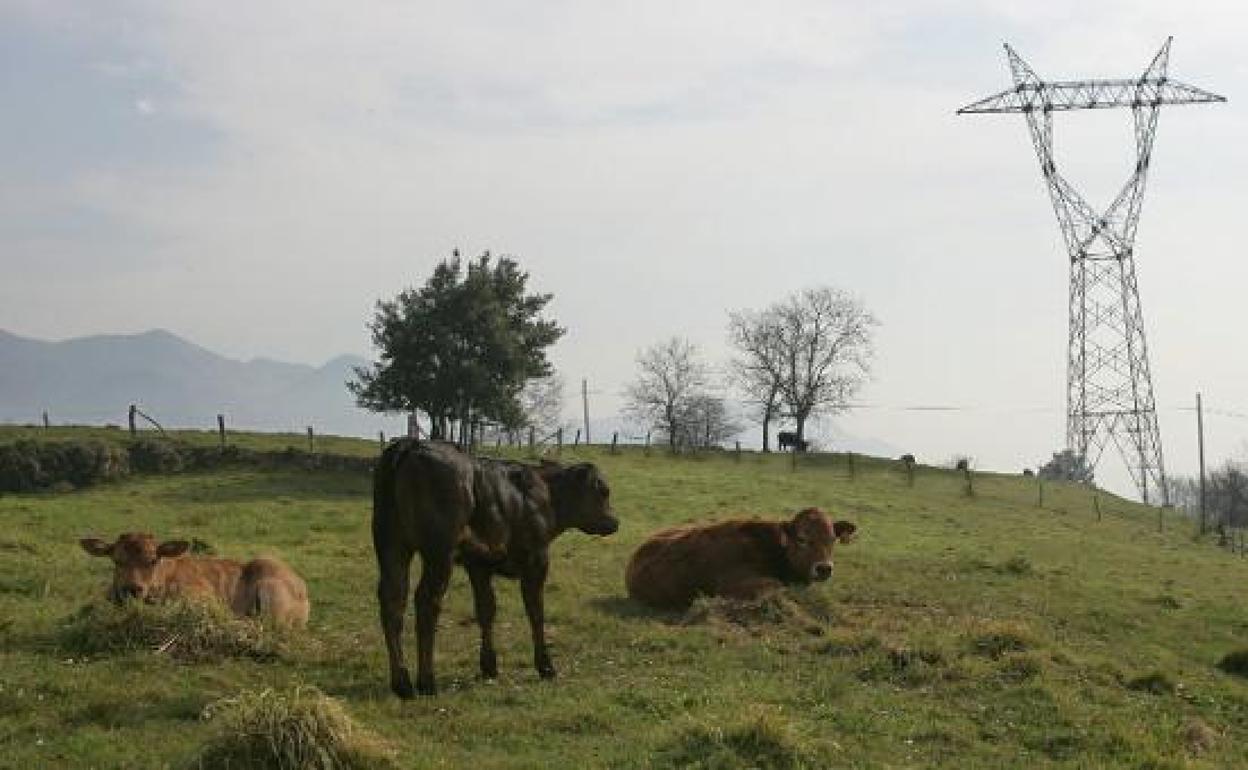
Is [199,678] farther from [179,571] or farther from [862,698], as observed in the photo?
[862,698]

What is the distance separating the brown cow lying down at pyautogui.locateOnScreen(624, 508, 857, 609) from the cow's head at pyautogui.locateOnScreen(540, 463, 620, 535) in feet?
13.0

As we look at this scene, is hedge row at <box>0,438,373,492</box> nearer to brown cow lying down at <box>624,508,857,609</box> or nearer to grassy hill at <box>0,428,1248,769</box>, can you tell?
grassy hill at <box>0,428,1248,769</box>

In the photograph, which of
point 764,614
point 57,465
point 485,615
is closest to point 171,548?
point 485,615

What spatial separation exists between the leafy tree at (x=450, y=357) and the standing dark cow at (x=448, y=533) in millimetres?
39950

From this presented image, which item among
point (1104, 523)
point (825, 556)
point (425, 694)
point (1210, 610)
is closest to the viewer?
point (425, 694)

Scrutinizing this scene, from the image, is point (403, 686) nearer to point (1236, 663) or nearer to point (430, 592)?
point (430, 592)

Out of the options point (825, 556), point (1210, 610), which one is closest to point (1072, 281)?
point (1210, 610)

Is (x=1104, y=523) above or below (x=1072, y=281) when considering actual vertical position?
below

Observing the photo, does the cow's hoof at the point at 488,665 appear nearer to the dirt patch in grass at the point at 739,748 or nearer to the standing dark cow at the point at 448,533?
the standing dark cow at the point at 448,533

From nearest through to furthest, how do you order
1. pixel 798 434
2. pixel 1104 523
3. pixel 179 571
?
1. pixel 179 571
2. pixel 1104 523
3. pixel 798 434

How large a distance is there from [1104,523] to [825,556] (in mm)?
36420

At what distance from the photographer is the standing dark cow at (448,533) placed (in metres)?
11.9

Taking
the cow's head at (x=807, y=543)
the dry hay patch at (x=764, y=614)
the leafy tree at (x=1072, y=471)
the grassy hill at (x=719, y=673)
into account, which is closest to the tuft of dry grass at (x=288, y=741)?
the grassy hill at (x=719, y=673)

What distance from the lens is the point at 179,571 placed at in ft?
47.9
